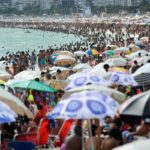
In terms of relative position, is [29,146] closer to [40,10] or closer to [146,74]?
[146,74]

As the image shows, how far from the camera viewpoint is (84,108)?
622cm

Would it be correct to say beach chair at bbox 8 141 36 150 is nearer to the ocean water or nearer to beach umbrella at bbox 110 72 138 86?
beach umbrella at bbox 110 72 138 86

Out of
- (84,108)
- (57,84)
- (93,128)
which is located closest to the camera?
(84,108)

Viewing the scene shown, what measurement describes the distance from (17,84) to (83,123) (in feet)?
14.3

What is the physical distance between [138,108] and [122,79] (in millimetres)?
3796

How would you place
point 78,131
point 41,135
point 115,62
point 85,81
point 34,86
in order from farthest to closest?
1. point 115,62
2. point 34,86
3. point 85,81
4. point 41,135
5. point 78,131

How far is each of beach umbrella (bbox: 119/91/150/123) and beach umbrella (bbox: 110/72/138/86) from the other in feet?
11.6

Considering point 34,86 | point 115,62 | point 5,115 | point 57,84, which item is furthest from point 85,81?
point 115,62

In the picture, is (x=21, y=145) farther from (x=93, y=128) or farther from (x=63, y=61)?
(x=63, y=61)

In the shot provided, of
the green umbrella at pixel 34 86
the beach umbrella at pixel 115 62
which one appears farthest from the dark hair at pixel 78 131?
the beach umbrella at pixel 115 62

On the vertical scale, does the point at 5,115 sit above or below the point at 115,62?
above

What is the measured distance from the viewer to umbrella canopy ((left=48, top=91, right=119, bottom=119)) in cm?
617

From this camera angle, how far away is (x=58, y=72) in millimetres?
14508

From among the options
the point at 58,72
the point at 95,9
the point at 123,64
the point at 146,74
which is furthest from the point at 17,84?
the point at 95,9
